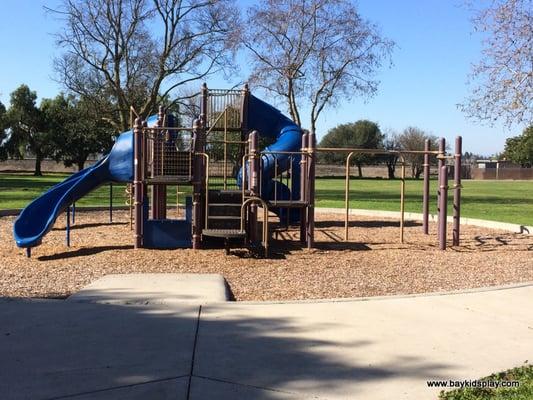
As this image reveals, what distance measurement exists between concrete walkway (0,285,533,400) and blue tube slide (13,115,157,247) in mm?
4511

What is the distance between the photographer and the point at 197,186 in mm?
10328

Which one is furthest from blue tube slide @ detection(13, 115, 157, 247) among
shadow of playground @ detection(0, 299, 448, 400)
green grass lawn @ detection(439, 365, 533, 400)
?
green grass lawn @ detection(439, 365, 533, 400)

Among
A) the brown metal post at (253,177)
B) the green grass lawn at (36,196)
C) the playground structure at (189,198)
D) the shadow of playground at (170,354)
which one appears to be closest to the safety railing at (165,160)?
the playground structure at (189,198)

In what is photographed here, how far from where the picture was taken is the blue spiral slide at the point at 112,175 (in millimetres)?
10359

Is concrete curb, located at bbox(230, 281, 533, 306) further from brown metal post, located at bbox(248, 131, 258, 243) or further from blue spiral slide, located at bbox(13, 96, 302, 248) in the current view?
blue spiral slide, located at bbox(13, 96, 302, 248)

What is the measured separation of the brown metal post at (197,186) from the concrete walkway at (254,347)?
13.6 ft

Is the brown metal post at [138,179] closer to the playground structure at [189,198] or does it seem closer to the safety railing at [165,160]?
the playground structure at [189,198]

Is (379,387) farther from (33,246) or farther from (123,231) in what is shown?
(123,231)

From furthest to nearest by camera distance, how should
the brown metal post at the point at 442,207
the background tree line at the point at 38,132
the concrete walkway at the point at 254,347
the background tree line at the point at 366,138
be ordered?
the background tree line at the point at 366,138
the background tree line at the point at 38,132
the brown metal post at the point at 442,207
the concrete walkway at the point at 254,347

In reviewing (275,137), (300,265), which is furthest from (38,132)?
(300,265)

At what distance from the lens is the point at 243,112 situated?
45.0 feet

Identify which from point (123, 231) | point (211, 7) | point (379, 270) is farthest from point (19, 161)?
point (379, 270)

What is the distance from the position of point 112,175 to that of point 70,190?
35.6 inches

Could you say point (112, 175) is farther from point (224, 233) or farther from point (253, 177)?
point (224, 233)
